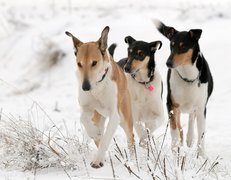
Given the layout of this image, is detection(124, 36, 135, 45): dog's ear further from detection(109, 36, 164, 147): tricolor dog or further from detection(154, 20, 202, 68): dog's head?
detection(154, 20, 202, 68): dog's head

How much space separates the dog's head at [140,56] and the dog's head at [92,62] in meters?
1.01

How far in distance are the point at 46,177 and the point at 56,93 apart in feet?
26.1

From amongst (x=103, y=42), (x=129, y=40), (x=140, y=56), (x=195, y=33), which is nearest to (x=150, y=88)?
(x=140, y=56)

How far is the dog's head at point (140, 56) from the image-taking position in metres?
6.67

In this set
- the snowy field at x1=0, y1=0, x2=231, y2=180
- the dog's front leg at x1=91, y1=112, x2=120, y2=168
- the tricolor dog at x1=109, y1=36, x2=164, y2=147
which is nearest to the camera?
the snowy field at x1=0, y1=0, x2=231, y2=180

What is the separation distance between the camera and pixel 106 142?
546 centimetres

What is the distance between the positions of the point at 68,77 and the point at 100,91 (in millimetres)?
8111

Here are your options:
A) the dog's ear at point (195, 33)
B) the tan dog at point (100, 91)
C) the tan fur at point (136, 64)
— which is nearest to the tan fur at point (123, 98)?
the tan dog at point (100, 91)

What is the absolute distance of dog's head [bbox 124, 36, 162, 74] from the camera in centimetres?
667

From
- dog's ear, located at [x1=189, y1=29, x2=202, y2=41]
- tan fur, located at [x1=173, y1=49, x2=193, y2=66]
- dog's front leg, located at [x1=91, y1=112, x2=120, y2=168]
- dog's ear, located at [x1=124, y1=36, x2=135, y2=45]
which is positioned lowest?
dog's front leg, located at [x1=91, y1=112, x2=120, y2=168]

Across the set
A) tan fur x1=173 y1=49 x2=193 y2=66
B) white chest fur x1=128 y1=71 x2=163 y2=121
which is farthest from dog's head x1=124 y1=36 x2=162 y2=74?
tan fur x1=173 y1=49 x2=193 y2=66

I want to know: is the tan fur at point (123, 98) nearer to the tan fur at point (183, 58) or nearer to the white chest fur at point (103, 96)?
the white chest fur at point (103, 96)

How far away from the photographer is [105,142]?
546 centimetres

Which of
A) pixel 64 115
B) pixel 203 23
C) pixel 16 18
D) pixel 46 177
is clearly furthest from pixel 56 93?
pixel 46 177
